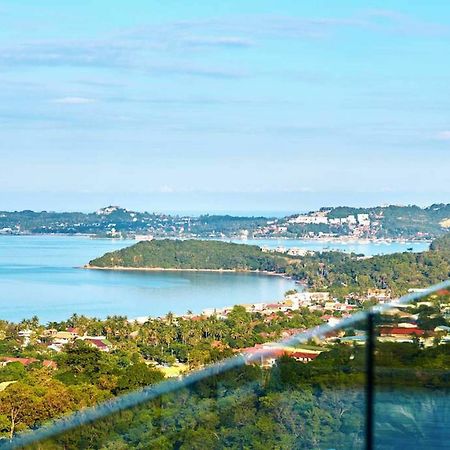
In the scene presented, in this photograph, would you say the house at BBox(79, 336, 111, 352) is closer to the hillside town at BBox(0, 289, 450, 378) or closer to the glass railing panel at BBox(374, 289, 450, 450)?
the hillside town at BBox(0, 289, 450, 378)

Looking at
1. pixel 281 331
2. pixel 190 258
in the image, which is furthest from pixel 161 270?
pixel 281 331

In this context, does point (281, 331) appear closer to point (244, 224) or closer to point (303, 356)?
point (303, 356)

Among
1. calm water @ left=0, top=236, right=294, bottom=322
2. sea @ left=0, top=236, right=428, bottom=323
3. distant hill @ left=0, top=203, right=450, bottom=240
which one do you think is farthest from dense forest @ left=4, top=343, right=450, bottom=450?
distant hill @ left=0, top=203, right=450, bottom=240

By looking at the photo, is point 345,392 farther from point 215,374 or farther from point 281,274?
point 281,274

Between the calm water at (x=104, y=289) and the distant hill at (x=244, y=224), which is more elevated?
the distant hill at (x=244, y=224)

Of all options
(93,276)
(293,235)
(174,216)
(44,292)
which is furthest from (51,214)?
(44,292)

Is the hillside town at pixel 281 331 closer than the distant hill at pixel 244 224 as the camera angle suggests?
Yes

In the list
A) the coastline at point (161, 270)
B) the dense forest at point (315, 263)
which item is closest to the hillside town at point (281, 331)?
the dense forest at point (315, 263)

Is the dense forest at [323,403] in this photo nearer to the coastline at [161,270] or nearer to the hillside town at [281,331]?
the hillside town at [281,331]
